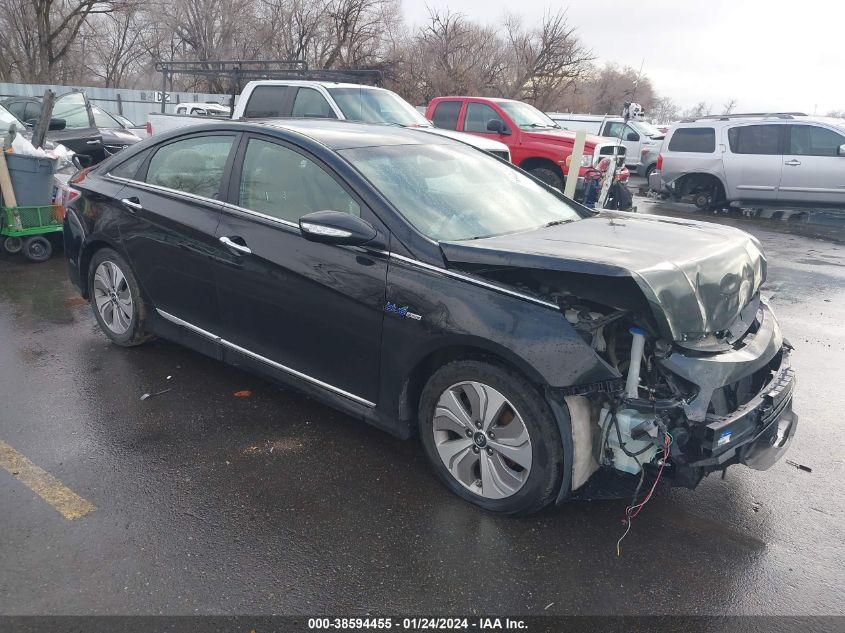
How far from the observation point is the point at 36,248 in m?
7.53

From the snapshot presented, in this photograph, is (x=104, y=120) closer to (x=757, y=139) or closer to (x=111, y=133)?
(x=111, y=133)

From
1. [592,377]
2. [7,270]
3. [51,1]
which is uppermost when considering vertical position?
[51,1]

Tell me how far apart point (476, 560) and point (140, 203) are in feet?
10.5

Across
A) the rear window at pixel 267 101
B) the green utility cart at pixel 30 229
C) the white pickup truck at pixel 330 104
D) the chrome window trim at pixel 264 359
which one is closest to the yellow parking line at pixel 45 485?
the chrome window trim at pixel 264 359

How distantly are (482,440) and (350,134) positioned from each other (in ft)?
6.66

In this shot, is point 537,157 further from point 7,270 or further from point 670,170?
point 7,270

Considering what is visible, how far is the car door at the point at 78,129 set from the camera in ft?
39.2

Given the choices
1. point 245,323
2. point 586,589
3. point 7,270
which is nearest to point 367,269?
point 245,323

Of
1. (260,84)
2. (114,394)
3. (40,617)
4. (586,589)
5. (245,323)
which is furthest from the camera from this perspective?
(260,84)

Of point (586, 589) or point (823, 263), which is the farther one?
point (823, 263)

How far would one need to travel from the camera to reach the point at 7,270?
7238 mm

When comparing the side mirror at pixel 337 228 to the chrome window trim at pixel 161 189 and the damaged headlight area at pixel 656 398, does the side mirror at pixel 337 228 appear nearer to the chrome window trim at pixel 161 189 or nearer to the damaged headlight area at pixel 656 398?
the damaged headlight area at pixel 656 398

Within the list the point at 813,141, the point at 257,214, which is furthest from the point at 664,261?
the point at 813,141

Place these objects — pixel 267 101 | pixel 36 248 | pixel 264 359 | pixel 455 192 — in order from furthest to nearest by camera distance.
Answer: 1. pixel 267 101
2. pixel 36 248
3. pixel 264 359
4. pixel 455 192
